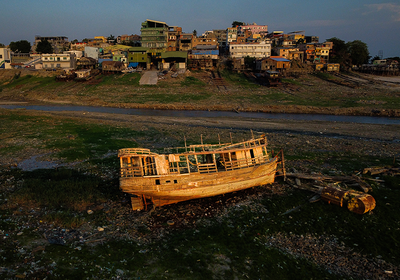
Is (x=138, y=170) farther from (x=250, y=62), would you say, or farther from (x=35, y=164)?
(x=250, y=62)

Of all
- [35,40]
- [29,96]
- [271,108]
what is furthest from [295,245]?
[35,40]

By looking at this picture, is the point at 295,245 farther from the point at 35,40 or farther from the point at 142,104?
the point at 35,40

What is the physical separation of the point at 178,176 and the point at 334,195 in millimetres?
9028

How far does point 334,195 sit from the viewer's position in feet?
51.9

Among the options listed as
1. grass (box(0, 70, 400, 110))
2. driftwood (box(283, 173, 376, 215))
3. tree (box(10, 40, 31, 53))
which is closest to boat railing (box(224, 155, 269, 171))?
driftwood (box(283, 173, 376, 215))

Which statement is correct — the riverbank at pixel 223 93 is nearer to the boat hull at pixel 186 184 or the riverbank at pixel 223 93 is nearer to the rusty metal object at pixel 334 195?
the boat hull at pixel 186 184

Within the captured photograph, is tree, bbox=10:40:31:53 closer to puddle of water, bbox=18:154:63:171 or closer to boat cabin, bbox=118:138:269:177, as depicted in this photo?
puddle of water, bbox=18:154:63:171

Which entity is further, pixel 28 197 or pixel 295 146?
pixel 295 146

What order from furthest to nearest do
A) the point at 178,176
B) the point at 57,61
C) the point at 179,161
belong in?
1. the point at 57,61
2. the point at 179,161
3. the point at 178,176

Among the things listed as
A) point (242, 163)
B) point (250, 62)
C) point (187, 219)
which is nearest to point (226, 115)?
point (242, 163)

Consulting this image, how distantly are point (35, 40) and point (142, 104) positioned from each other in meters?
114

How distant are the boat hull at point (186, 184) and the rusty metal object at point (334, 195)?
409cm

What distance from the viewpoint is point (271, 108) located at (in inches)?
1950

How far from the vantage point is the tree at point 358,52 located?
8788 cm
